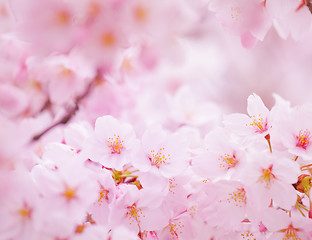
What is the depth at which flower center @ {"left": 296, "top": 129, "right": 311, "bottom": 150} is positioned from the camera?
789 mm

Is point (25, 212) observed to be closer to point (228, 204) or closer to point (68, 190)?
point (68, 190)

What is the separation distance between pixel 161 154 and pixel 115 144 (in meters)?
0.08

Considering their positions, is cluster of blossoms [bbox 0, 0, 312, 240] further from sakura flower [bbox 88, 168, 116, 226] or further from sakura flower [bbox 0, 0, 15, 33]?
sakura flower [bbox 0, 0, 15, 33]

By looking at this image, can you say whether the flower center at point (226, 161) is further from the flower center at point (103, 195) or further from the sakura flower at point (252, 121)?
the flower center at point (103, 195)

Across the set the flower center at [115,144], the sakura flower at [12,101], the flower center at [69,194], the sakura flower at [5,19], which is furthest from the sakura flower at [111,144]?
the sakura flower at [5,19]

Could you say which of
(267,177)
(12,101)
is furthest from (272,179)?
(12,101)

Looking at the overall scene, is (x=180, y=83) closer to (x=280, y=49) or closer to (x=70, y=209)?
(x=280, y=49)

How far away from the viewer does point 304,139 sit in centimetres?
79

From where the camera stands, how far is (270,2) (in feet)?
2.69

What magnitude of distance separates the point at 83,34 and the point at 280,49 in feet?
5.31

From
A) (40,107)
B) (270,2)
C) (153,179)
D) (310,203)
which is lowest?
(310,203)

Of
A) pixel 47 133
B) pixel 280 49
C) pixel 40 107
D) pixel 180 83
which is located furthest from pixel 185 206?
pixel 280 49

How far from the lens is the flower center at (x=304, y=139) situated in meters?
0.79

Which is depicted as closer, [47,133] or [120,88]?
[47,133]
